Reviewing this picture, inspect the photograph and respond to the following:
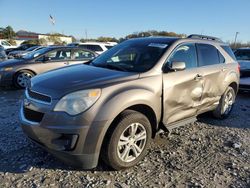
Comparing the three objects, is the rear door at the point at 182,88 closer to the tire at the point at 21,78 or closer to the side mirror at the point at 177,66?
the side mirror at the point at 177,66

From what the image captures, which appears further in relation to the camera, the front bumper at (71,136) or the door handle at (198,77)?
the door handle at (198,77)

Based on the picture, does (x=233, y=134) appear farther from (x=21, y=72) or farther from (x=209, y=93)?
(x=21, y=72)

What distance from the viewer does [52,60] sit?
9.38 meters

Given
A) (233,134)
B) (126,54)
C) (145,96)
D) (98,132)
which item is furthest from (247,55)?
(98,132)

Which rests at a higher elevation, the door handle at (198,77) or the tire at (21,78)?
the door handle at (198,77)

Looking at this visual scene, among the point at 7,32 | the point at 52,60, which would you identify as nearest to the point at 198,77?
the point at 52,60

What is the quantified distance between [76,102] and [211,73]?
9.44 ft

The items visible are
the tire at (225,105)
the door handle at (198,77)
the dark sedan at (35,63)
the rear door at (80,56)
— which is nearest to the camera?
the door handle at (198,77)

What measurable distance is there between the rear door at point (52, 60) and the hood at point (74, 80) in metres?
5.43

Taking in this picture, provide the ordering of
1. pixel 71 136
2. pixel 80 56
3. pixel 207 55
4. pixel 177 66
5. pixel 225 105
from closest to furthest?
pixel 71 136 → pixel 177 66 → pixel 207 55 → pixel 225 105 → pixel 80 56

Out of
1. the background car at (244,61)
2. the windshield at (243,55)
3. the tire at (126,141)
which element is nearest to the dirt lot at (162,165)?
the tire at (126,141)

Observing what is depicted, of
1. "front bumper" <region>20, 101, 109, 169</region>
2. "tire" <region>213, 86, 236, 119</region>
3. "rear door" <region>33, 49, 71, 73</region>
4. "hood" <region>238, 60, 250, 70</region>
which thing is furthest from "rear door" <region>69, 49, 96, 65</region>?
"front bumper" <region>20, 101, 109, 169</region>

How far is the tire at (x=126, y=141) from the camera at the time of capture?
11.0 ft

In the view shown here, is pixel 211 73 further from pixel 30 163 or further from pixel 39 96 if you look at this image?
pixel 30 163
